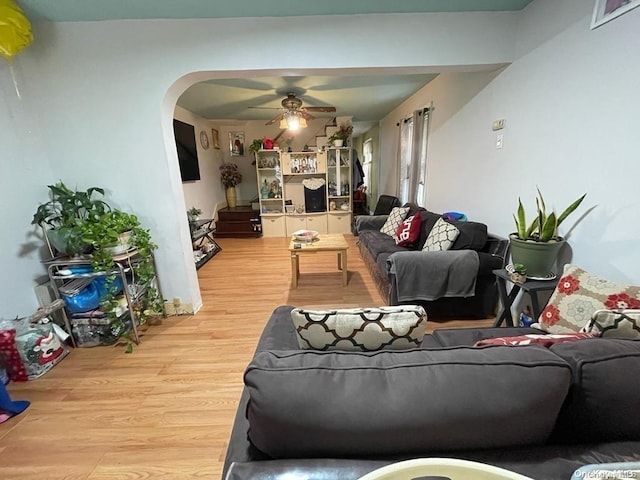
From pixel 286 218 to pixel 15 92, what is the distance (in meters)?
3.89

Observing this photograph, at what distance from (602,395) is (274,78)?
3.54 m

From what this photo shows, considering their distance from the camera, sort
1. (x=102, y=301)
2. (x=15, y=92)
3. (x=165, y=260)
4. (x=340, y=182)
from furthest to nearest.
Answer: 1. (x=340, y=182)
2. (x=165, y=260)
3. (x=102, y=301)
4. (x=15, y=92)

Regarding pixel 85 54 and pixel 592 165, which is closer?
pixel 592 165

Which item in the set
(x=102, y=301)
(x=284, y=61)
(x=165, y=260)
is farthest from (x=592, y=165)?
(x=102, y=301)

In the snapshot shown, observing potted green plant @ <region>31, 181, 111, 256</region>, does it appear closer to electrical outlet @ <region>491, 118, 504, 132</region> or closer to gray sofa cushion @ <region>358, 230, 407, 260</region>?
gray sofa cushion @ <region>358, 230, 407, 260</region>

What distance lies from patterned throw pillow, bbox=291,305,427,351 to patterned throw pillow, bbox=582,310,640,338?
1.92ft

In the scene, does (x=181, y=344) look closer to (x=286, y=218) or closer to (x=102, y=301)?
(x=102, y=301)

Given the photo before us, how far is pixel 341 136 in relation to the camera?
17.2 ft

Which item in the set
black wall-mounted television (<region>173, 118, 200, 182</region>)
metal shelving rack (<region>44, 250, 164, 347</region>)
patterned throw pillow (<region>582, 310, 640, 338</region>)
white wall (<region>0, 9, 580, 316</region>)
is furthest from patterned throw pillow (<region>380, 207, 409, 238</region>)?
black wall-mounted television (<region>173, 118, 200, 182</region>)

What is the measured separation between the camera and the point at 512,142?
85.2 inches

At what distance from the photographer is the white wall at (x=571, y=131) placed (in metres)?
1.38

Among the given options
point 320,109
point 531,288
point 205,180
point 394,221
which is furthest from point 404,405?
point 205,180

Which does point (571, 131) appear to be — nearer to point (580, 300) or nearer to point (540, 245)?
point (540, 245)

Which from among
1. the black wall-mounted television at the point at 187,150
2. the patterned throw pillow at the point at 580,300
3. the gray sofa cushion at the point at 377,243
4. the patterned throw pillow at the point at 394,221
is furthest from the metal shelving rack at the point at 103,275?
the patterned throw pillow at the point at 394,221
